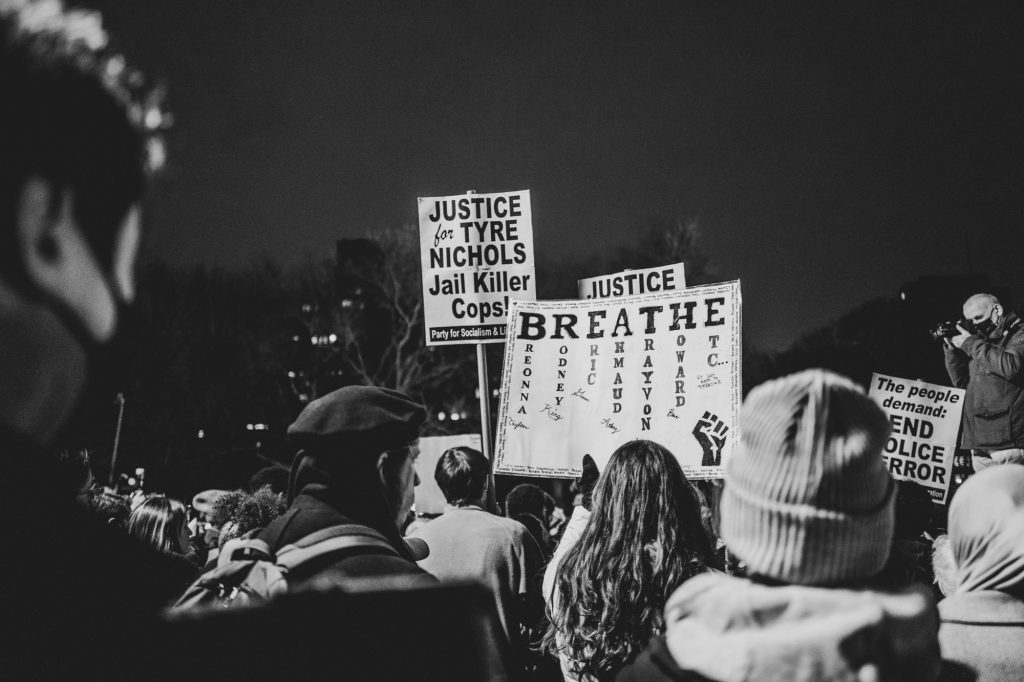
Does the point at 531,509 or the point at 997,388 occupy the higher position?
the point at 997,388

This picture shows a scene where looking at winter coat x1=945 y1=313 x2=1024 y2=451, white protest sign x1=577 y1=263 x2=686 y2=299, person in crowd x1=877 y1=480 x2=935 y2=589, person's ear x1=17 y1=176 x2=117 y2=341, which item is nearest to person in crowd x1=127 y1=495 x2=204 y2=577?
white protest sign x1=577 y1=263 x2=686 y2=299

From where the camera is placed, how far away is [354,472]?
254cm

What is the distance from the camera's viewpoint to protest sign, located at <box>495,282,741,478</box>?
213 inches

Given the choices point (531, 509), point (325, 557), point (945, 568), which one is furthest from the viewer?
point (531, 509)

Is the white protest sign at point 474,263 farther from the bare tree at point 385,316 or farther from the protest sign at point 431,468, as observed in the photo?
the bare tree at point 385,316

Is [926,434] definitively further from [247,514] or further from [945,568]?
[247,514]

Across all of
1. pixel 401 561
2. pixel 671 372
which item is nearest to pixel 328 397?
pixel 401 561

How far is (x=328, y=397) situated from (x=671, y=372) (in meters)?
3.48

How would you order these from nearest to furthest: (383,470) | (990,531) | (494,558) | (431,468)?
(990,531)
(383,470)
(494,558)
(431,468)

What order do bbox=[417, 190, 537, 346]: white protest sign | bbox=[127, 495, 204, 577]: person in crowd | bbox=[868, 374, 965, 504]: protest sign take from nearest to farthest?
bbox=[127, 495, 204, 577]: person in crowd
bbox=[417, 190, 537, 346]: white protest sign
bbox=[868, 374, 965, 504]: protest sign

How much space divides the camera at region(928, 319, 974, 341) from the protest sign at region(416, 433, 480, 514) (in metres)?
5.16

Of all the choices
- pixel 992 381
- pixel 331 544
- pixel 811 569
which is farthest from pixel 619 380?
pixel 811 569

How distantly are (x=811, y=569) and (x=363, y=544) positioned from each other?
1348 mm

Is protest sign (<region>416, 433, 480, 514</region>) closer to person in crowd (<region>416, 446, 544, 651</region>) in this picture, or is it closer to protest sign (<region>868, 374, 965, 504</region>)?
person in crowd (<region>416, 446, 544, 651</region>)
